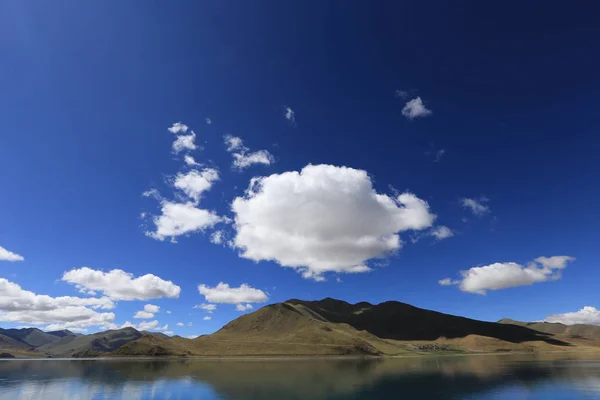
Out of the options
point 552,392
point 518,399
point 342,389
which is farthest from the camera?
point 342,389

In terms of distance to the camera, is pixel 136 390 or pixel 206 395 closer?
pixel 206 395

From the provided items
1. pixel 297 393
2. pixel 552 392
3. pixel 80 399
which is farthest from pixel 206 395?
pixel 552 392

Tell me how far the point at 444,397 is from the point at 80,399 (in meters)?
77.1

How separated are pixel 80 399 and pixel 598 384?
12020 centimetres

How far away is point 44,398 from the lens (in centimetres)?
8262

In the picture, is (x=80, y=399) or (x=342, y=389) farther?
(x=342, y=389)

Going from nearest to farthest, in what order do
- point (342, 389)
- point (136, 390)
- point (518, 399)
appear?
point (518, 399) → point (342, 389) → point (136, 390)

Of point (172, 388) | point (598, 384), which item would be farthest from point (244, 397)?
point (598, 384)

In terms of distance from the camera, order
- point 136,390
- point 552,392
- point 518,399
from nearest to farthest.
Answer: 1. point 518,399
2. point 552,392
3. point 136,390

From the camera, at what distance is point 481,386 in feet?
298

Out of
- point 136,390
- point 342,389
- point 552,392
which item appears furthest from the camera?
point 136,390

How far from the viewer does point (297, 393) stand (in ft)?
264

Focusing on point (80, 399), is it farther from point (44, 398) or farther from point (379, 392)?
point (379, 392)

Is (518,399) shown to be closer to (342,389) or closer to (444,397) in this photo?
(444,397)
